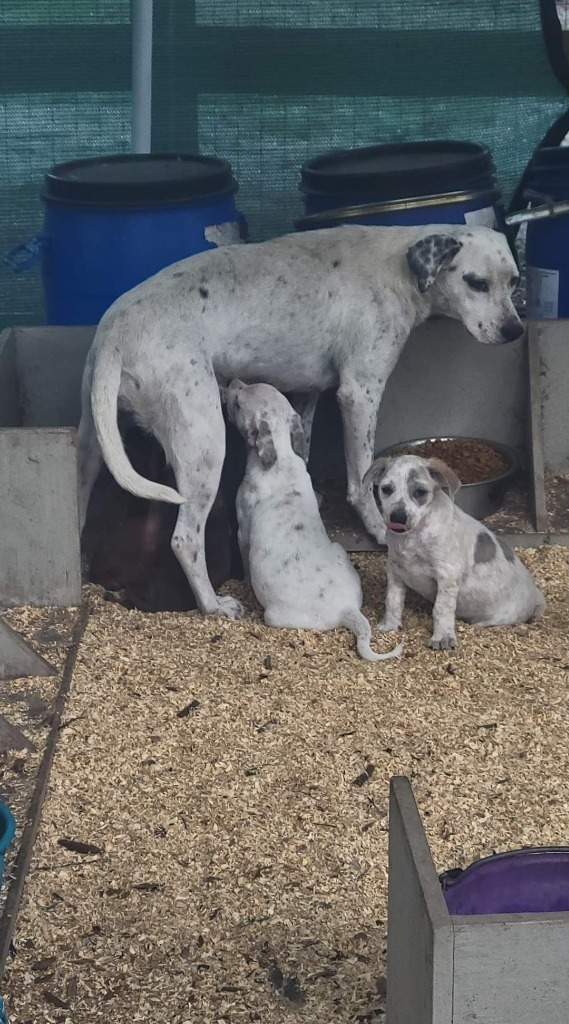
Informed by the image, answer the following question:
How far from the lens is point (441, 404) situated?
5676mm

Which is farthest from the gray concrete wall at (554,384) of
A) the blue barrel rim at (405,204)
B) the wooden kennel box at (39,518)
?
the wooden kennel box at (39,518)

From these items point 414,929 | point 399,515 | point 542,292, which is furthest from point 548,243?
point 414,929

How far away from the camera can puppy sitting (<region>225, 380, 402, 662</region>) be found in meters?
4.28

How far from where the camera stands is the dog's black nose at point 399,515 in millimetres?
4098

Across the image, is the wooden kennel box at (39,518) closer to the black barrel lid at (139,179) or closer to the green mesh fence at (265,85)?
the black barrel lid at (139,179)

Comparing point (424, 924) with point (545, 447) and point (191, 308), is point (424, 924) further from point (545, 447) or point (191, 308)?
point (545, 447)

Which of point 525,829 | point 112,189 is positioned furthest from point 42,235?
point 525,829

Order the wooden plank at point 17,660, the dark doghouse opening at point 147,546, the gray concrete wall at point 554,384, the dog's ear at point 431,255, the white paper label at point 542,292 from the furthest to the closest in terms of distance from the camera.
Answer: the white paper label at point 542,292 → the gray concrete wall at point 554,384 → the dog's ear at point 431,255 → the dark doghouse opening at point 147,546 → the wooden plank at point 17,660

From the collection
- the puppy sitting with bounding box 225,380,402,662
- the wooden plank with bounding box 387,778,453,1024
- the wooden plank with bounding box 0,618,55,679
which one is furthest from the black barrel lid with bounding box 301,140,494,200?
the wooden plank with bounding box 387,778,453,1024

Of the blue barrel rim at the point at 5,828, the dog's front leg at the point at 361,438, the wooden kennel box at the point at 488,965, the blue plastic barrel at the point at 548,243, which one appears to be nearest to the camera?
the wooden kennel box at the point at 488,965

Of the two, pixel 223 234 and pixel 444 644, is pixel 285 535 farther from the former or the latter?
pixel 223 234

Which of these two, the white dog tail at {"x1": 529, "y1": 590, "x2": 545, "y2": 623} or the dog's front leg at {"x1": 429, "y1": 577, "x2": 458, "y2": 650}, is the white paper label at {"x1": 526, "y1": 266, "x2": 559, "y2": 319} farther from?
the dog's front leg at {"x1": 429, "y1": 577, "x2": 458, "y2": 650}

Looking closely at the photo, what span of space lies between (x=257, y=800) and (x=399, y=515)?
107cm

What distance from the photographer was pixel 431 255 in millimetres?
4820
